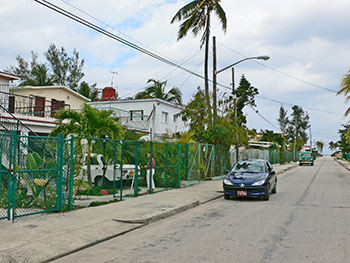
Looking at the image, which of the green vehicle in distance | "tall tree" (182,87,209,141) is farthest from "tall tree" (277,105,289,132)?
"tall tree" (182,87,209,141)

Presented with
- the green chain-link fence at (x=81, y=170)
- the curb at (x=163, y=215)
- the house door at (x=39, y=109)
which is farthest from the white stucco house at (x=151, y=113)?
the curb at (x=163, y=215)

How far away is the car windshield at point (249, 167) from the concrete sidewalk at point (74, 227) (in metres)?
2.96

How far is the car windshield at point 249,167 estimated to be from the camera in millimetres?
14719

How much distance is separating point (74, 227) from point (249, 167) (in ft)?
28.6

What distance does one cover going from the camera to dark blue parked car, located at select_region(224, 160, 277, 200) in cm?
1342

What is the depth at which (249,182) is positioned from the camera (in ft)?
44.3

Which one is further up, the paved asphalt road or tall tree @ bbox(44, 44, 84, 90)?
tall tree @ bbox(44, 44, 84, 90)

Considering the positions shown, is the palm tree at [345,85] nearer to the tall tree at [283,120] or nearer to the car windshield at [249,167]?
the car windshield at [249,167]

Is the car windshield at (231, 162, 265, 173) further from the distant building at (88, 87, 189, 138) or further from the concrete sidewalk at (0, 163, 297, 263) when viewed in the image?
the distant building at (88, 87, 189, 138)

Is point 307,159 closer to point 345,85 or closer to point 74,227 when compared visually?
point 345,85

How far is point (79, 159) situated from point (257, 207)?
235 inches

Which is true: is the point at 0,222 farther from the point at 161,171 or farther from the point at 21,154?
the point at 161,171

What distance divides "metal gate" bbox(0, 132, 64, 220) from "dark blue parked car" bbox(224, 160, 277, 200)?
21.3 ft

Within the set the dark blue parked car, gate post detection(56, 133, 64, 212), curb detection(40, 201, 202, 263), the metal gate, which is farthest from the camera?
the dark blue parked car
